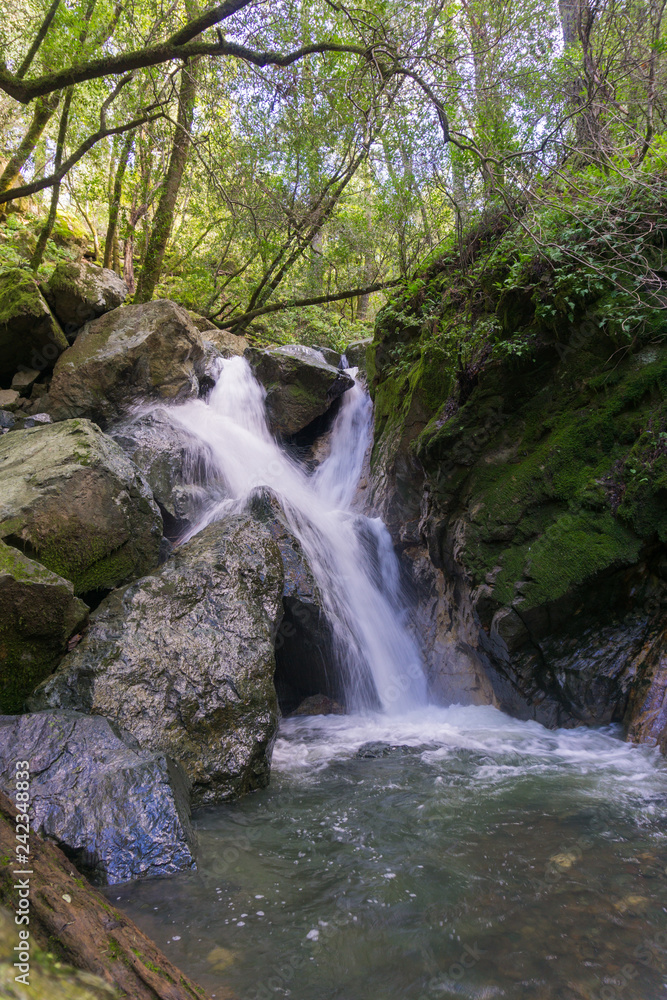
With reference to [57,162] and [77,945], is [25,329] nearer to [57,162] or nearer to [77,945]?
[57,162]

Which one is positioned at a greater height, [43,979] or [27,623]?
[43,979]

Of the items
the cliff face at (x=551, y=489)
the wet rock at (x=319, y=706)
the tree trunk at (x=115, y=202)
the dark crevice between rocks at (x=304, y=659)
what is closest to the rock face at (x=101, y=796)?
the dark crevice between rocks at (x=304, y=659)

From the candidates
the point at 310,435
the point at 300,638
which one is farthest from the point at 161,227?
the point at 300,638

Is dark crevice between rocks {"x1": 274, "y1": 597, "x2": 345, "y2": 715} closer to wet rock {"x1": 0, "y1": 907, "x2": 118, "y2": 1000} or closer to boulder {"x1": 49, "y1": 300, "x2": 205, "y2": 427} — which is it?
wet rock {"x1": 0, "y1": 907, "x2": 118, "y2": 1000}

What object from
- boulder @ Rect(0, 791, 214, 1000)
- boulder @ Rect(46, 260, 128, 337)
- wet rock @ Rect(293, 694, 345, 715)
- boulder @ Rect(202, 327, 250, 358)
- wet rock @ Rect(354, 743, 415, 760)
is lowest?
wet rock @ Rect(293, 694, 345, 715)

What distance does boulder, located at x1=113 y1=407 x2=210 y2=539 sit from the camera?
7.59 m

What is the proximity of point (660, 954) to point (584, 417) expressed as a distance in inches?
182

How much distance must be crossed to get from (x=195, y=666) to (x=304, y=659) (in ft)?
6.45

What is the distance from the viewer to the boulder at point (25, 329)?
838 centimetres

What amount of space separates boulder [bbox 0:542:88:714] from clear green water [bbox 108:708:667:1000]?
1792 mm

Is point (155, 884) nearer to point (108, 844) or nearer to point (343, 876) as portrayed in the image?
point (108, 844)

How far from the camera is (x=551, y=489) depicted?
18.9ft

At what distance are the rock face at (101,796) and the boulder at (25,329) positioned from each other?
6.94m

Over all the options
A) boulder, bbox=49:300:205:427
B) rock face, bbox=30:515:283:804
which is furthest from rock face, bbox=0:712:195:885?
boulder, bbox=49:300:205:427
